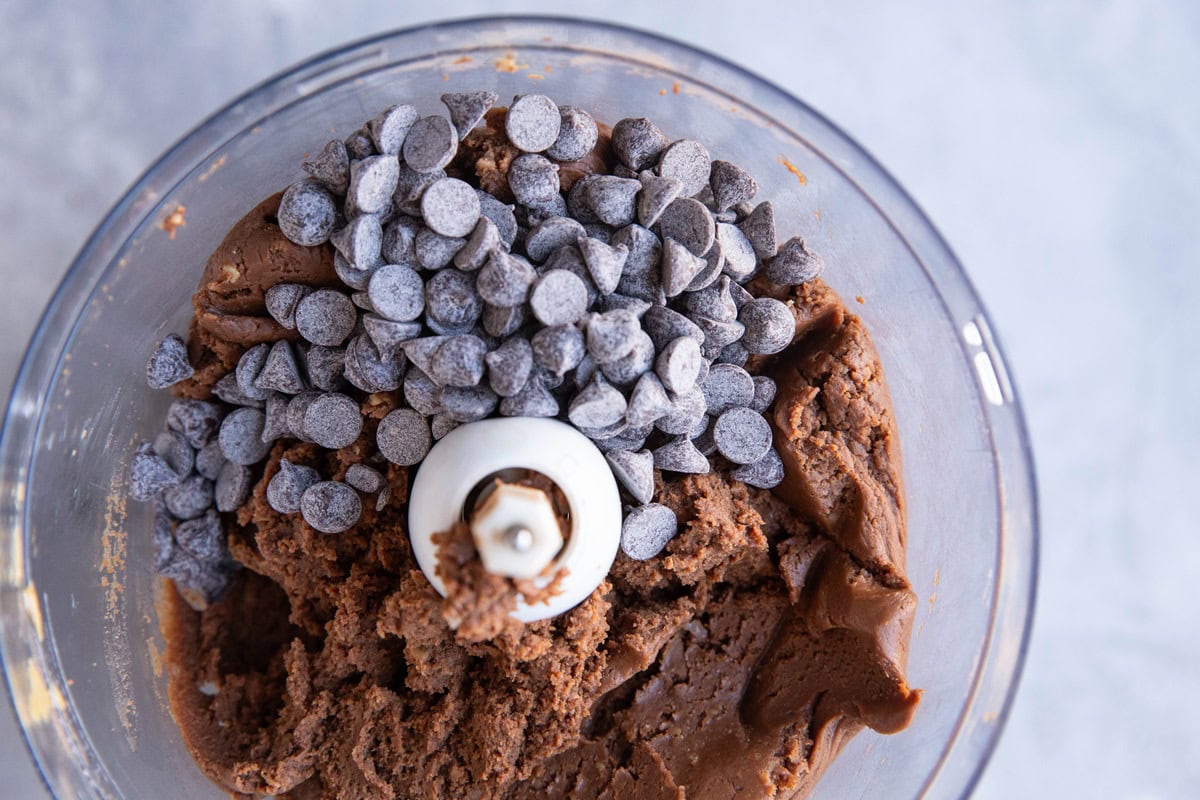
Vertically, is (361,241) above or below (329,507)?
above

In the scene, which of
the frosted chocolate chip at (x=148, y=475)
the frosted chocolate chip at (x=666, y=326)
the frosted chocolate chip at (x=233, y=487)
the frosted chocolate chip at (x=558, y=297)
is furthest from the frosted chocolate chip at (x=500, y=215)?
the frosted chocolate chip at (x=148, y=475)

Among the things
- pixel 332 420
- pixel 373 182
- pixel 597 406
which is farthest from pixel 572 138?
pixel 332 420

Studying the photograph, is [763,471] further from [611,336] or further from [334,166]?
[334,166]

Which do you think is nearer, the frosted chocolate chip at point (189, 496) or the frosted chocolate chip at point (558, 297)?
the frosted chocolate chip at point (558, 297)

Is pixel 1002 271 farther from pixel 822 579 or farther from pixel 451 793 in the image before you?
pixel 451 793

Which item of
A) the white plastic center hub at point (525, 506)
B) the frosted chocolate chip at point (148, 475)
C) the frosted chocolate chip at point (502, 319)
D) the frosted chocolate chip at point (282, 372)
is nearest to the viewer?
the white plastic center hub at point (525, 506)

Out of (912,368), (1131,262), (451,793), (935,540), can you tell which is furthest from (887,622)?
(1131,262)

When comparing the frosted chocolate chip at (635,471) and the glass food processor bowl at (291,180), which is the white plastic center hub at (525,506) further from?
the glass food processor bowl at (291,180)
